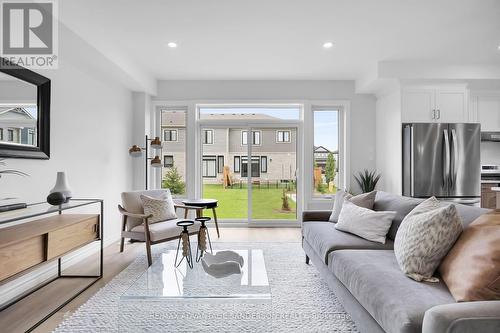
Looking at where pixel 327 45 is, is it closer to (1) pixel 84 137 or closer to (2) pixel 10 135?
(1) pixel 84 137

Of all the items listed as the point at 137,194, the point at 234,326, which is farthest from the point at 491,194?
the point at 137,194

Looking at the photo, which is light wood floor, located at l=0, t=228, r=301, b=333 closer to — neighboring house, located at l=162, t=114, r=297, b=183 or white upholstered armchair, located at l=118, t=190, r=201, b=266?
white upholstered armchair, located at l=118, t=190, r=201, b=266

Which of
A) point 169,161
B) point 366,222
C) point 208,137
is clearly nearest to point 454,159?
point 366,222

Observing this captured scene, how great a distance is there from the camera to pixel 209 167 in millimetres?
5594

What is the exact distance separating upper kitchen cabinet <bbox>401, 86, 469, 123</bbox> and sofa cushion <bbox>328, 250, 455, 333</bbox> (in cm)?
317

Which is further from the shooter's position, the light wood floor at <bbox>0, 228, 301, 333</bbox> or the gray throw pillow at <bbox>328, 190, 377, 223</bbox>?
the gray throw pillow at <bbox>328, 190, 377, 223</bbox>

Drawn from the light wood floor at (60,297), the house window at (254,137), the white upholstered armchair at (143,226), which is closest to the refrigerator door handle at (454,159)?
the light wood floor at (60,297)

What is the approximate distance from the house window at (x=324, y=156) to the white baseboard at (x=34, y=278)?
3754mm

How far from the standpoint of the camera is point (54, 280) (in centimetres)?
302

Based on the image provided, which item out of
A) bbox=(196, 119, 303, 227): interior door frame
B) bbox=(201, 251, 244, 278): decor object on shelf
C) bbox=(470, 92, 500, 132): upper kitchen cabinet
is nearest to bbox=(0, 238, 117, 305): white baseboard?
bbox=(201, 251, 244, 278): decor object on shelf

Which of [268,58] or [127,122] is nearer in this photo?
[268,58]

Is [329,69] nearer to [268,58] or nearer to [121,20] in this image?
[268,58]

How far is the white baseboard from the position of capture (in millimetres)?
2495

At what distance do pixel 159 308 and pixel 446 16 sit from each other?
3.82 metres
